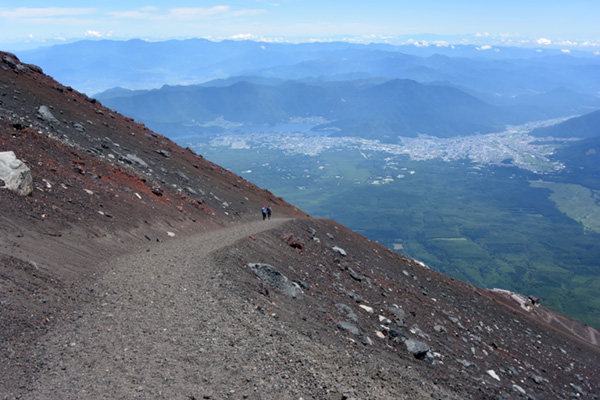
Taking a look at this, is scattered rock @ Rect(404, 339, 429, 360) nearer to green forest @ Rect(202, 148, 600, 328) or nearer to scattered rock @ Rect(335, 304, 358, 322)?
scattered rock @ Rect(335, 304, 358, 322)

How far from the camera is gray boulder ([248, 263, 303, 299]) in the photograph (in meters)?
18.7

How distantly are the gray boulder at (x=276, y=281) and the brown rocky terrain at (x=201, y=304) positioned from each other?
79 millimetres

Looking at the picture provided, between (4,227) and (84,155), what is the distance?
13476 mm

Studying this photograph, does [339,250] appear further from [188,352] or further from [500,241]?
[500,241]

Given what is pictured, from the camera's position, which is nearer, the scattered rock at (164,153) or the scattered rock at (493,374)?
the scattered rock at (493,374)

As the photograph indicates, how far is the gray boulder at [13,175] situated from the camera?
18031mm

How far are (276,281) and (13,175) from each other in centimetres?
1354

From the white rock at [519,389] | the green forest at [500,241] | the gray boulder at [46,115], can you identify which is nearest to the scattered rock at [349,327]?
the white rock at [519,389]

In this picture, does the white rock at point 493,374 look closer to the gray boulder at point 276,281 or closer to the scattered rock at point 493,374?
the scattered rock at point 493,374

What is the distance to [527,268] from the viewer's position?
12875 cm

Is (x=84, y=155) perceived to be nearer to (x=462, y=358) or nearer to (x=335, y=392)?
(x=335, y=392)

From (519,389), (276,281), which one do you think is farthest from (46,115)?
(519,389)

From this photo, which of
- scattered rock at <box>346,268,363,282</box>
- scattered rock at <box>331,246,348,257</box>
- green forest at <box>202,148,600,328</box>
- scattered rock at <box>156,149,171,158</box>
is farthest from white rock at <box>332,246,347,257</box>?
green forest at <box>202,148,600,328</box>

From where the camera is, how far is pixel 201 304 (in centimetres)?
1487
